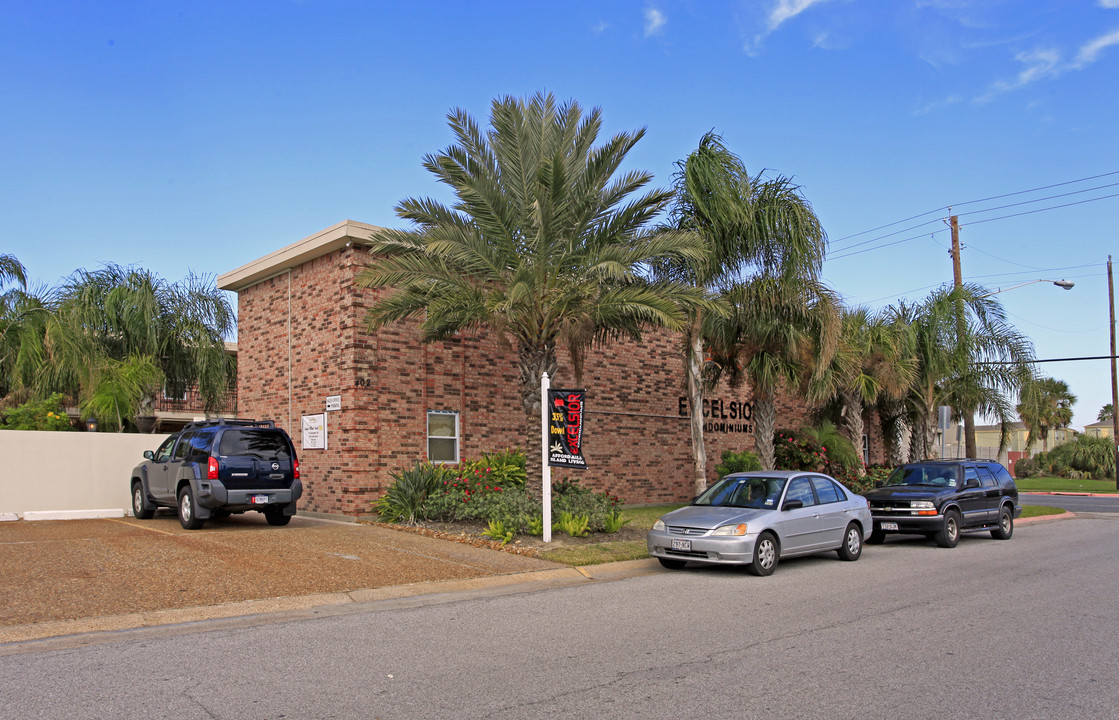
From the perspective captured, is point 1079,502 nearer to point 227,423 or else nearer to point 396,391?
point 396,391

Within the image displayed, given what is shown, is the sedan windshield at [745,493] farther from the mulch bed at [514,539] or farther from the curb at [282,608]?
the mulch bed at [514,539]

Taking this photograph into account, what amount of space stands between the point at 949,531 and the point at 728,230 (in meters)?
7.17

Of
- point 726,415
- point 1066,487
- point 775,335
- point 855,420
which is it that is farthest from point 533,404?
point 1066,487

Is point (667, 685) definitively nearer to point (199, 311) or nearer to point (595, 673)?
point (595, 673)

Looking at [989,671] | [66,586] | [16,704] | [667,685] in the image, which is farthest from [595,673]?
[66,586]

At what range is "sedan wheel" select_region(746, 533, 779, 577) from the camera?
450 inches

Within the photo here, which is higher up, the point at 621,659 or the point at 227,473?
the point at 227,473

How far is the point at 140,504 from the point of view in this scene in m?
16.8

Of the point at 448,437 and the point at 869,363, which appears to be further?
the point at 869,363

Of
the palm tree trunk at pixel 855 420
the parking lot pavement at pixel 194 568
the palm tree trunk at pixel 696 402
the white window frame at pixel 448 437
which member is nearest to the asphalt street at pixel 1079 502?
the palm tree trunk at pixel 855 420

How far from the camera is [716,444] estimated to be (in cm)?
2503

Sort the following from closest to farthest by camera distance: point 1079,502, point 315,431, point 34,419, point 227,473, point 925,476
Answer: point 227,473 → point 925,476 → point 315,431 → point 34,419 → point 1079,502

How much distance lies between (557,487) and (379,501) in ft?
11.5

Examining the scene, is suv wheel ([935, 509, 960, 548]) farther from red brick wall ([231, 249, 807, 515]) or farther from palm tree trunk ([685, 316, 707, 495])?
red brick wall ([231, 249, 807, 515])
